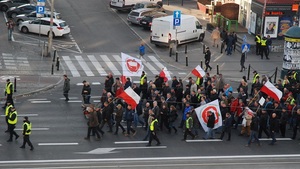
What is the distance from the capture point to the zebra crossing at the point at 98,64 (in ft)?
133

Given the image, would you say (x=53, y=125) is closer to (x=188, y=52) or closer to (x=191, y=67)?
(x=191, y=67)

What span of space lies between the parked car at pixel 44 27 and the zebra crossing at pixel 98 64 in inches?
191

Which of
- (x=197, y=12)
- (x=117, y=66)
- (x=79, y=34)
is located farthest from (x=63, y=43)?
(x=197, y=12)

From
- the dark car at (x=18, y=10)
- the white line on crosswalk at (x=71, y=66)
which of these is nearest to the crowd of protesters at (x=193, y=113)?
A: the white line on crosswalk at (x=71, y=66)

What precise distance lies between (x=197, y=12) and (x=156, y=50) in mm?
14552

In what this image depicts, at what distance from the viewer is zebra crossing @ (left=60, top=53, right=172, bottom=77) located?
133ft

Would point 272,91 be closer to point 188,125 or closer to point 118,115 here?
point 188,125

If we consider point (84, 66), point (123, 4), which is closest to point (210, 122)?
point (84, 66)

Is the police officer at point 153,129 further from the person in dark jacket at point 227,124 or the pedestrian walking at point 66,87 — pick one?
the pedestrian walking at point 66,87

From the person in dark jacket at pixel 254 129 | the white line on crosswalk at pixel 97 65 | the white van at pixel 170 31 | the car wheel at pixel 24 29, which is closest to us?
the person in dark jacket at pixel 254 129

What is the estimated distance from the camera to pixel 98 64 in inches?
1676

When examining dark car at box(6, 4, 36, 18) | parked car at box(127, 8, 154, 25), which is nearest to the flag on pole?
parked car at box(127, 8, 154, 25)

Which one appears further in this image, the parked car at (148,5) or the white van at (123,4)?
the white van at (123,4)

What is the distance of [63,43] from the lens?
48.2 m
